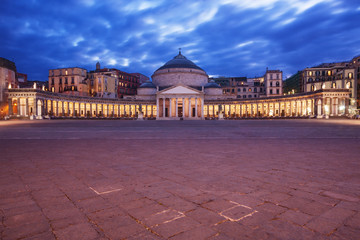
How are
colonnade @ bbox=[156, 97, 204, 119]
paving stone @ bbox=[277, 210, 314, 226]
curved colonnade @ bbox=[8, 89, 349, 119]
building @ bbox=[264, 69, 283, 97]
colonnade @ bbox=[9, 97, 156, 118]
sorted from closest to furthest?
paving stone @ bbox=[277, 210, 314, 226]
colonnade @ bbox=[9, 97, 156, 118]
curved colonnade @ bbox=[8, 89, 349, 119]
colonnade @ bbox=[156, 97, 204, 119]
building @ bbox=[264, 69, 283, 97]

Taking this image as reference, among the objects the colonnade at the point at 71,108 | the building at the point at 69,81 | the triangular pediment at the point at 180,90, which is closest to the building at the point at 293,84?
the triangular pediment at the point at 180,90

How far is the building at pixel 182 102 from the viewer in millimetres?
59812

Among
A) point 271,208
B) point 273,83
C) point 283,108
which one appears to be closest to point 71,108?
point 283,108

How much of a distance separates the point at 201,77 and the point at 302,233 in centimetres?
9085

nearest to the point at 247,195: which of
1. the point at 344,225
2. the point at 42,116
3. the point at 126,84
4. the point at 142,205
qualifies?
the point at 344,225

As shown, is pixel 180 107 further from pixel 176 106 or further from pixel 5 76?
pixel 5 76

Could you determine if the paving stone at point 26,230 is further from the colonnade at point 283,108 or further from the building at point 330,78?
the building at point 330,78

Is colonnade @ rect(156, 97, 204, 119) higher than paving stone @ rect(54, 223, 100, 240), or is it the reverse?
colonnade @ rect(156, 97, 204, 119)

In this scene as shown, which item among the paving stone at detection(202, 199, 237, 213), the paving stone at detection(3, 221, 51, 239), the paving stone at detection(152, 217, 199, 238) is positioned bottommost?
the paving stone at detection(202, 199, 237, 213)

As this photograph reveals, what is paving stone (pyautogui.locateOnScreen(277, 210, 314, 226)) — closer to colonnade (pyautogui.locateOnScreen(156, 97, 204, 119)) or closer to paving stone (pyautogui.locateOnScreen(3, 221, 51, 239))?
paving stone (pyautogui.locateOnScreen(3, 221, 51, 239))

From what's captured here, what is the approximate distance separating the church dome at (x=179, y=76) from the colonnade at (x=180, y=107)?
9.87m

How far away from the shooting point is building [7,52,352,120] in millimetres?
59812

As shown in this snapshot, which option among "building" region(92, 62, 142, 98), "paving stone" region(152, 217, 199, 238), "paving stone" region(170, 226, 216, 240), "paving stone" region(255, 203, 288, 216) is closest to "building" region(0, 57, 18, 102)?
"building" region(92, 62, 142, 98)

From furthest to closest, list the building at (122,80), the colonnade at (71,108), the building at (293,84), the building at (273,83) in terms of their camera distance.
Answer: the building at (293,84) < the building at (273,83) < the building at (122,80) < the colonnade at (71,108)
